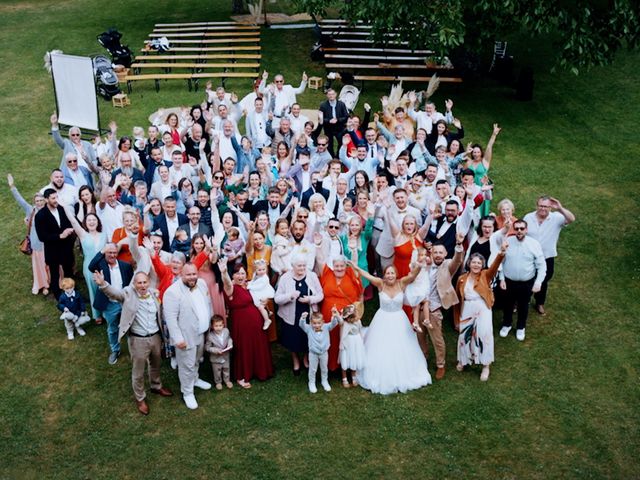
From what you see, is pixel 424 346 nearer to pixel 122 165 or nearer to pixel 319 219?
pixel 319 219

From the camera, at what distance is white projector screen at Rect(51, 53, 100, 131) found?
14719 mm

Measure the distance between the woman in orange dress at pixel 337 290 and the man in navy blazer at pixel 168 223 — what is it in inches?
90.6

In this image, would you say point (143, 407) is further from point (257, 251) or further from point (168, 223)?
point (168, 223)

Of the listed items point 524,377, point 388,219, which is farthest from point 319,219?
point 524,377

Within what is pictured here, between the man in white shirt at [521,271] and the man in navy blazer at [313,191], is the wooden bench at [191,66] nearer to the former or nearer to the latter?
the man in navy blazer at [313,191]

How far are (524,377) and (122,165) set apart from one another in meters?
6.98

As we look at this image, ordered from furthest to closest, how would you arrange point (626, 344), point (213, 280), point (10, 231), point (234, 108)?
point (234, 108) → point (10, 231) → point (626, 344) → point (213, 280)

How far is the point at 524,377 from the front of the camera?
8.64 m

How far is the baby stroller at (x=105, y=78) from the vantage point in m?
17.3

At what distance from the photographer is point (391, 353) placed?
27.1ft

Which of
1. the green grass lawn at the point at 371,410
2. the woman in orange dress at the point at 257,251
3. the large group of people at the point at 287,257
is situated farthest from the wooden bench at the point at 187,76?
the woman in orange dress at the point at 257,251

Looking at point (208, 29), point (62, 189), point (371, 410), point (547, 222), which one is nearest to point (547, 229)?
point (547, 222)

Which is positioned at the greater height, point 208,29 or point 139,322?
point 208,29

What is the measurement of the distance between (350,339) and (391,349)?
56 cm
